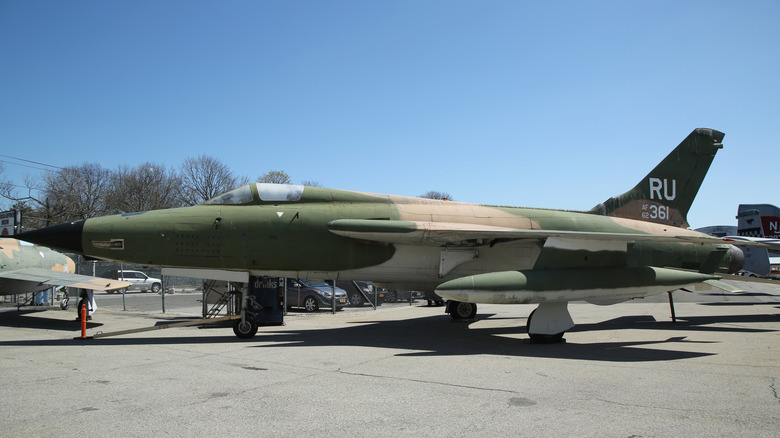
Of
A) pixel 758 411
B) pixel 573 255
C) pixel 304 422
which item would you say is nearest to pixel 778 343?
pixel 573 255

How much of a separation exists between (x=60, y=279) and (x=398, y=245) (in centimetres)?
1046

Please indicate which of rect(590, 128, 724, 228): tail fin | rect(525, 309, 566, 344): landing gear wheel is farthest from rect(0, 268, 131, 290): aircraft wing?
rect(590, 128, 724, 228): tail fin

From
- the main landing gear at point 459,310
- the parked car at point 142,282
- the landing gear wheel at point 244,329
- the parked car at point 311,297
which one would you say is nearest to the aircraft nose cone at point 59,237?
the landing gear wheel at point 244,329

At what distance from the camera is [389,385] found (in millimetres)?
6215

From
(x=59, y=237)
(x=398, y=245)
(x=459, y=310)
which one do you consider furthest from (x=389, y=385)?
(x=459, y=310)

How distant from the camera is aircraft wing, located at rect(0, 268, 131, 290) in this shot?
14117 mm

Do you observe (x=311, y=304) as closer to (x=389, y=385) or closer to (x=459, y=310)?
(x=459, y=310)

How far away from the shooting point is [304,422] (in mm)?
4621

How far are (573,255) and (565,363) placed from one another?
3.12 meters

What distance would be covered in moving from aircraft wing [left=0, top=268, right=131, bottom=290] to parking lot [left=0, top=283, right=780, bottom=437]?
2.61m

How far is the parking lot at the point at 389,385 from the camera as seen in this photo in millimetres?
4527

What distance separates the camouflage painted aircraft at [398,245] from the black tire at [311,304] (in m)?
8.79

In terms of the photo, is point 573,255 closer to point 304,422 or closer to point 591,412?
point 591,412

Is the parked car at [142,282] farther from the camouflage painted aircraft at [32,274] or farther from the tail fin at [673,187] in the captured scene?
the tail fin at [673,187]
